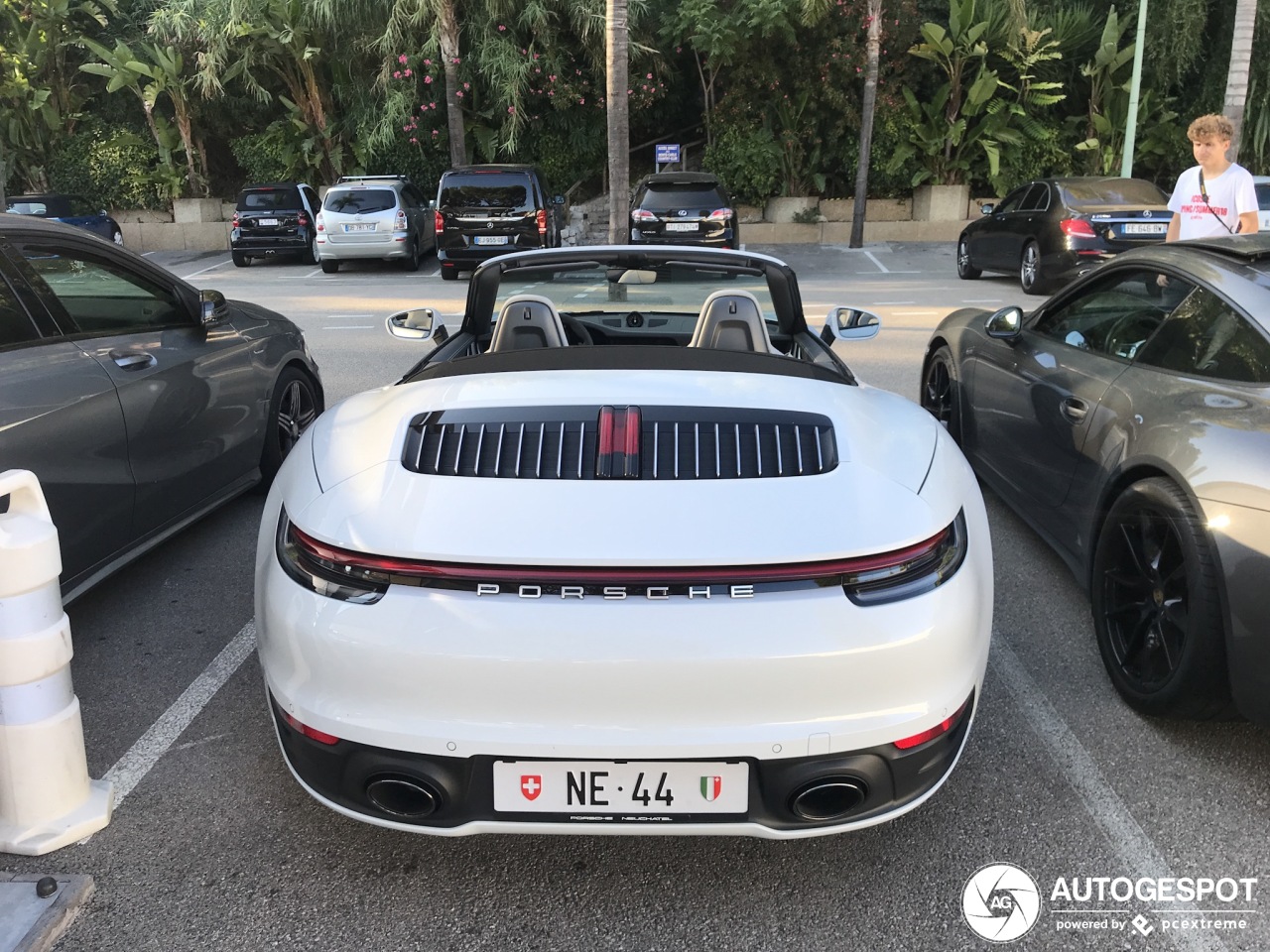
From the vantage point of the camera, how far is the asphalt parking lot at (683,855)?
2.41 metres

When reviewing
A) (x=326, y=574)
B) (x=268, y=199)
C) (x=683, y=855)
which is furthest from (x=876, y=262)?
(x=326, y=574)

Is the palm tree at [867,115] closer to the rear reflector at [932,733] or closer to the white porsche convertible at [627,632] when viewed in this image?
the white porsche convertible at [627,632]

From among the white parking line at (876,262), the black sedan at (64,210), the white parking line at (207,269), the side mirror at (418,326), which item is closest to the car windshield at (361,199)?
the white parking line at (207,269)

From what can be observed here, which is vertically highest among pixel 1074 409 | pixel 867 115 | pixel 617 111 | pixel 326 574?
pixel 617 111

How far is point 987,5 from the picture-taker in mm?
21281

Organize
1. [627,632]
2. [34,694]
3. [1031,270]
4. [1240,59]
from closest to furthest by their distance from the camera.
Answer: [627,632] < [34,694] < [1031,270] < [1240,59]

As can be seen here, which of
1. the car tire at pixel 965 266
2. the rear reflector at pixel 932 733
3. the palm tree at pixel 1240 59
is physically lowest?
the car tire at pixel 965 266

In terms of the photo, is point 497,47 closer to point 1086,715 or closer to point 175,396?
point 175,396

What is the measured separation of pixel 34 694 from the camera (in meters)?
2.66

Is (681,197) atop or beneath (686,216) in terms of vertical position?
atop

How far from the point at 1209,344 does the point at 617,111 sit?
14.2 m

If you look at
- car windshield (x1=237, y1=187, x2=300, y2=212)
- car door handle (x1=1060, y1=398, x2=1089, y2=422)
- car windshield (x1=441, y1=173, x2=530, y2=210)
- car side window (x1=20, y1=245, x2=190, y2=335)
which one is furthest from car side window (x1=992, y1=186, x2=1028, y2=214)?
car windshield (x1=237, y1=187, x2=300, y2=212)

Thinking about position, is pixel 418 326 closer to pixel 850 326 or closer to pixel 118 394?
pixel 118 394

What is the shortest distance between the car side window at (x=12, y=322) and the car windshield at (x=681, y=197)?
13.1 meters
